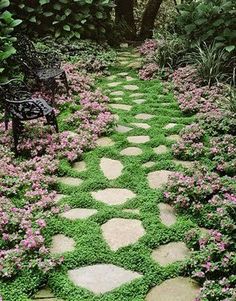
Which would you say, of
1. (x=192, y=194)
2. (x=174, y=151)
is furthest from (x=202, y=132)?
(x=192, y=194)

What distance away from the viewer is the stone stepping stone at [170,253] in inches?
154

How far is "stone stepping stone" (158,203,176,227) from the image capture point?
441 cm

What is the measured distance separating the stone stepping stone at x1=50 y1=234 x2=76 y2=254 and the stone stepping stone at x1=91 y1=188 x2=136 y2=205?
27.2 inches

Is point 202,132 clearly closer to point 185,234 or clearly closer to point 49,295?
point 185,234

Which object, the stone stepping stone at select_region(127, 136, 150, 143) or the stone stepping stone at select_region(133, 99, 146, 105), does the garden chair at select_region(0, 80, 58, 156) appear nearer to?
the stone stepping stone at select_region(127, 136, 150, 143)

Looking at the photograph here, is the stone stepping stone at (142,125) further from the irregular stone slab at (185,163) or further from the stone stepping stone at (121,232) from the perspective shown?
the stone stepping stone at (121,232)

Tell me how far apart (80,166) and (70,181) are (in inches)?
16.1

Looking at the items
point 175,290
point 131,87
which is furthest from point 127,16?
point 175,290

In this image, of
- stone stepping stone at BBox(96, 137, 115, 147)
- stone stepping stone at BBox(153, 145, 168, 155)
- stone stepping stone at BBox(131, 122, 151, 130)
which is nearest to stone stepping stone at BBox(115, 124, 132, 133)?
stone stepping stone at BBox(131, 122, 151, 130)

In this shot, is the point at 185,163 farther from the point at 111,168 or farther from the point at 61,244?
the point at 61,244

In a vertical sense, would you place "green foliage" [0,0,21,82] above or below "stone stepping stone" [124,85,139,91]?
above

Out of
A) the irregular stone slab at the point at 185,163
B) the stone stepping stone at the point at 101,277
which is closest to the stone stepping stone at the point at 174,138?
the irregular stone slab at the point at 185,163

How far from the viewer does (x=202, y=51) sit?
845cm

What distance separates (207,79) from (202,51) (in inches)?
29.1
